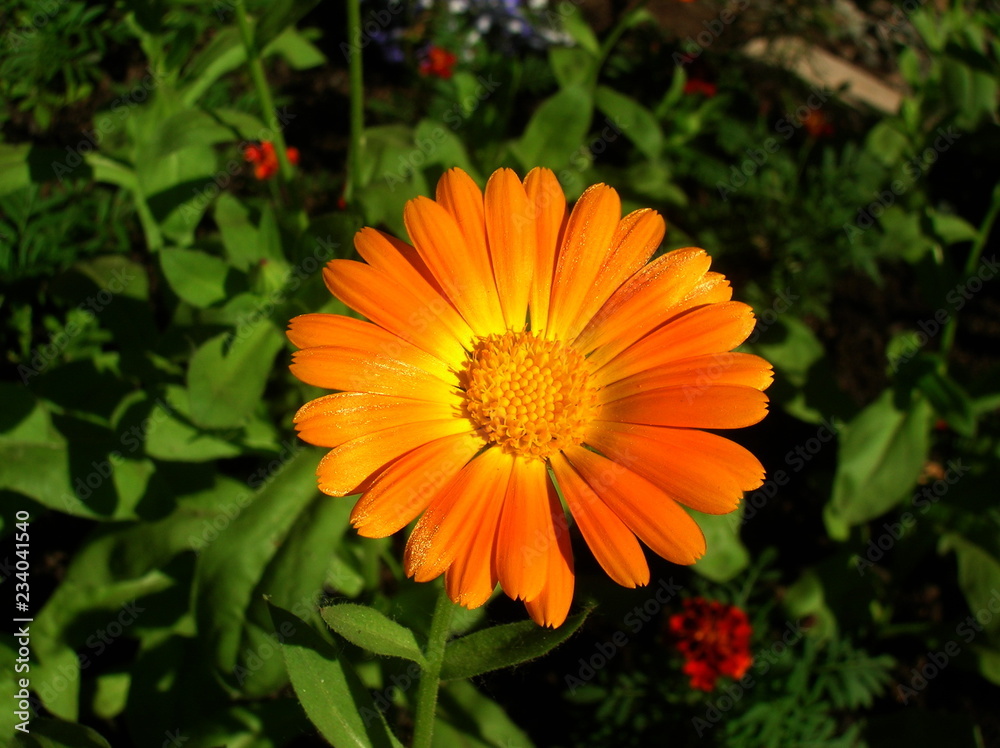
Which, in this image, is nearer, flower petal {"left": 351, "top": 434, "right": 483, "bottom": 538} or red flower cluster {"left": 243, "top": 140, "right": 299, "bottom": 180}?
flower petal {"left": 351, "top": 434, "right": 483, "bottom": 538}

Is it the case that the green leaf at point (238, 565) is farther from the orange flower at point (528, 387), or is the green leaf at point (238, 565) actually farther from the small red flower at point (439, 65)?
the small red flower at point (439, 65)

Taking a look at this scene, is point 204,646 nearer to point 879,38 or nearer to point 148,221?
point 148,221

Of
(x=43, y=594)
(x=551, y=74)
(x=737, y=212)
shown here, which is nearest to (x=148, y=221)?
(x=43, y=594)

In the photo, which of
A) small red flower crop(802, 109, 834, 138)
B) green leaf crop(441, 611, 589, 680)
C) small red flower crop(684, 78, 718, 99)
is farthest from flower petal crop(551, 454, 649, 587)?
small red flower crop(802, 109, 834, 138)

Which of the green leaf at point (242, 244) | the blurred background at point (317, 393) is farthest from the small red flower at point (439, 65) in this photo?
the green leaf at point (242, 244)

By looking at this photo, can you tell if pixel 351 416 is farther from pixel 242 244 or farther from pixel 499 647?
pixel 242 244

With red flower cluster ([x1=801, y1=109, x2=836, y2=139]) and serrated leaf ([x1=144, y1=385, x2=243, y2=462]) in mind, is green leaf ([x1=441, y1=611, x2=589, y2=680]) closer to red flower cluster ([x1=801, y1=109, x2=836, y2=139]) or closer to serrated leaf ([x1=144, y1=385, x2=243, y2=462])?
serrated leaf ([x1=144, y1=385, x2=243, y2=462])

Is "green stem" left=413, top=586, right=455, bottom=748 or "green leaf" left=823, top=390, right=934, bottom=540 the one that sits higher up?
"green leaf" left=823, top=390, right=934, bottom=540
